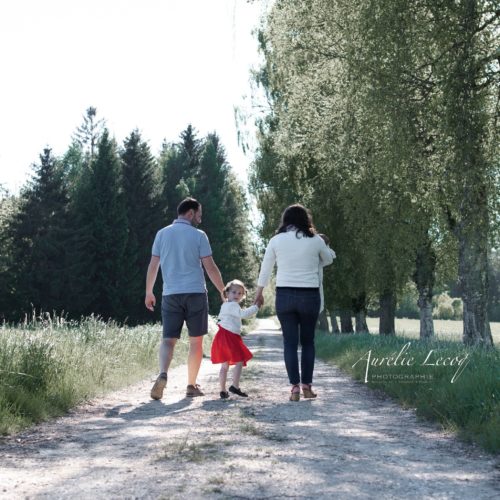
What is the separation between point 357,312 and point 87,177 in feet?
91.0

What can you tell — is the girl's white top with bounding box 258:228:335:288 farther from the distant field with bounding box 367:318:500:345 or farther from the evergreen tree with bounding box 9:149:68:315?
the evergreen tree with bounding box 9:149:68:315

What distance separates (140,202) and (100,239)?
207 inches

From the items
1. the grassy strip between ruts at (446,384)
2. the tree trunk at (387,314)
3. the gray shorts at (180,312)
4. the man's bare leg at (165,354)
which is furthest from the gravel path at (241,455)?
the tree trunk at (387,314)

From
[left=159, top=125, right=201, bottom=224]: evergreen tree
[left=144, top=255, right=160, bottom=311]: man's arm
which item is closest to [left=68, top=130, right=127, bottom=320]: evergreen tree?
[left=159, top=125, right=201, bottom=224]: evergreen tree

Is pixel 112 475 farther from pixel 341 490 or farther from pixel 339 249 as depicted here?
pixel 339 249

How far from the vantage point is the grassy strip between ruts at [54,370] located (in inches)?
255

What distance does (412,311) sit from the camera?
99000 mm

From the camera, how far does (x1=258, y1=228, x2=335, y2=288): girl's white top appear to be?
7879mm

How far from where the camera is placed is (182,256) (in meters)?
8.24

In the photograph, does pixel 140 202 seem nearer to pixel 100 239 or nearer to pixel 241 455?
pixel 100 239

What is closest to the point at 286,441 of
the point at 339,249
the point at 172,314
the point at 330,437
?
the point at 330,437

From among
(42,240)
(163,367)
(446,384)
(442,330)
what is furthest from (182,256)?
(442,330)

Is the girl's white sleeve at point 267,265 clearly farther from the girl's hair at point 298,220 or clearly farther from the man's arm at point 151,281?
the man's arm at point 151,281

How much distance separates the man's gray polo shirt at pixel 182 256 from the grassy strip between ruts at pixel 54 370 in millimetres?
1492
